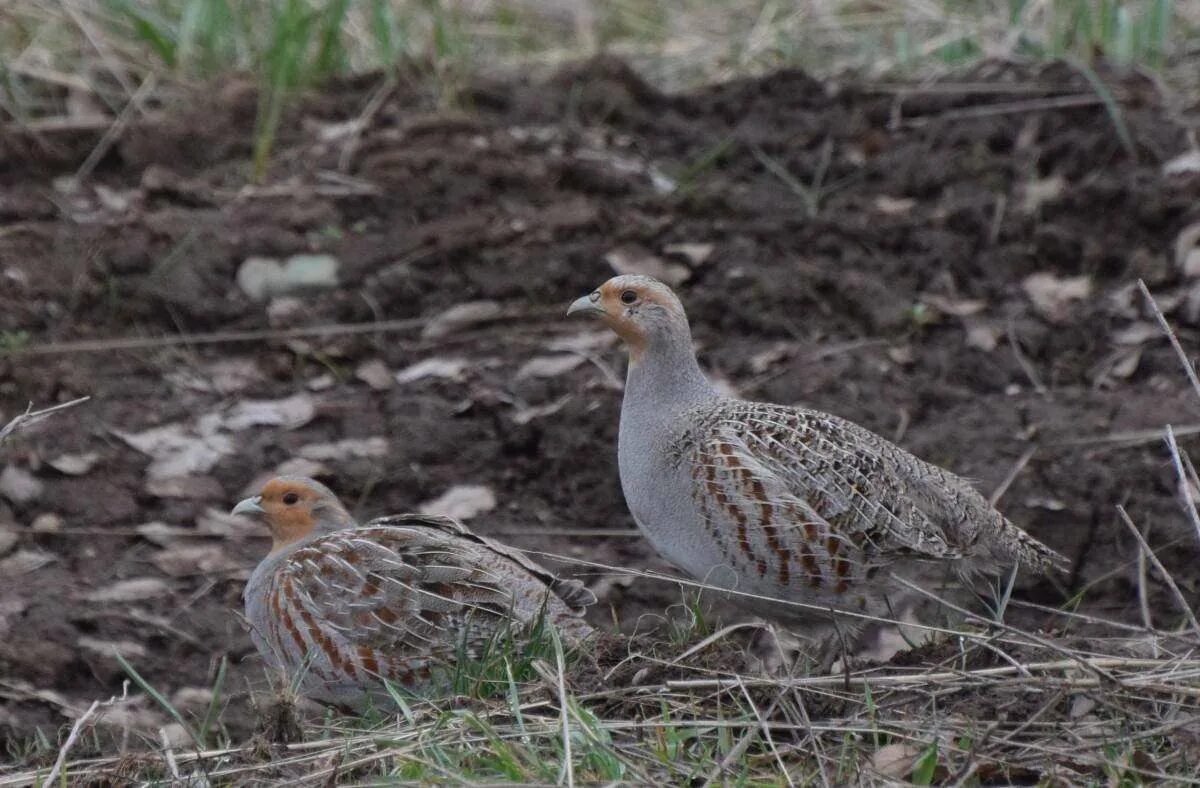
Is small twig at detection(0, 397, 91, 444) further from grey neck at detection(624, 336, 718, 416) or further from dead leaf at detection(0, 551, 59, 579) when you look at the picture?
grey neck at detection(624, 336, 718, 416)

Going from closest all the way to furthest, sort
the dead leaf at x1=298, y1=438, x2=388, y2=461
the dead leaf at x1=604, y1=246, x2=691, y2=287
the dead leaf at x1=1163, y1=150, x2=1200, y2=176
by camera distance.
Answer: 1. the dead leaf at x1=298, y1=438, x2=388, y2=461
2. the dead leaf at x1=604, y1=246, x2=691, y2=287
3. the dead leaf at x1=1163, y1=150, x2=1200, y2=176

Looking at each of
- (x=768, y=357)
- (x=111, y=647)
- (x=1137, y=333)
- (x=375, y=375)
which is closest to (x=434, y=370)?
(x=375, y=375)

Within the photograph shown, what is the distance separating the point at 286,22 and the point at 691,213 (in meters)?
1.84

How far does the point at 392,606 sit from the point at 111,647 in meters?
0.87

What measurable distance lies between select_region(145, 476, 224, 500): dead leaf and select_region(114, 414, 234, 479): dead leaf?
3cm

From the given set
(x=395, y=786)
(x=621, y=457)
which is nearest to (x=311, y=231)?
(x=621, y=457)

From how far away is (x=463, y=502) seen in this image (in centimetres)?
506

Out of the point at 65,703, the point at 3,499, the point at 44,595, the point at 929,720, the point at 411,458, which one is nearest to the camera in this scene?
the point at 929,720

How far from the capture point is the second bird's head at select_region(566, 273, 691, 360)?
14.4 feet

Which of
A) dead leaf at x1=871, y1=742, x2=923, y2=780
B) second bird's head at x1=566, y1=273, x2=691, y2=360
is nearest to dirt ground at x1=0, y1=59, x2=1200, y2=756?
second bird's head at x1=566, y1=273, x2=691, y2=360

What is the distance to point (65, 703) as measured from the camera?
13.5 ft

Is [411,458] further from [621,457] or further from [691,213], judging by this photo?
[691,213]

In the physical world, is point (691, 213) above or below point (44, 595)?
above

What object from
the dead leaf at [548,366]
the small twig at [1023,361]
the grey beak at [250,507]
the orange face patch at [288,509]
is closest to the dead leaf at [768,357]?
the dead leaf at [548,366]
